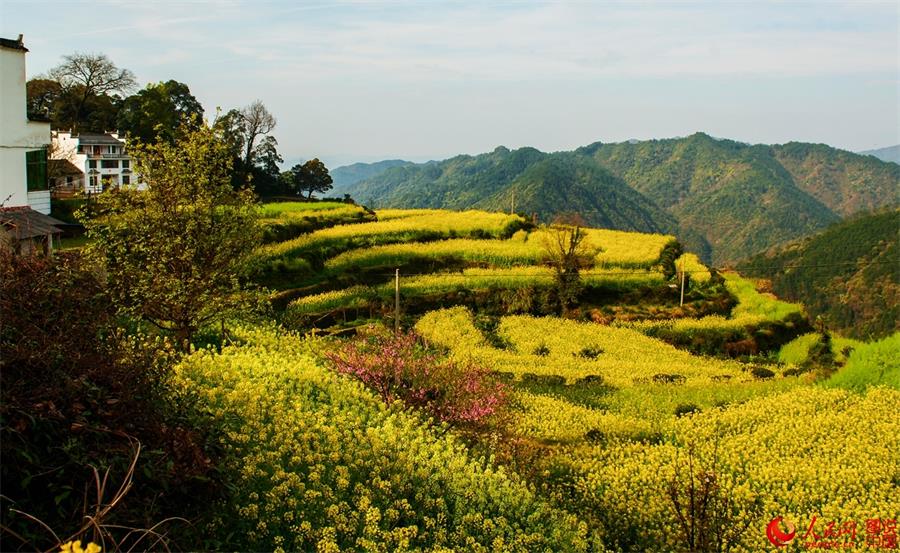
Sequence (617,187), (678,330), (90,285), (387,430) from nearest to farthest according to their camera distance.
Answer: (90,285)
(387,430)
(678,330)
(617,187)

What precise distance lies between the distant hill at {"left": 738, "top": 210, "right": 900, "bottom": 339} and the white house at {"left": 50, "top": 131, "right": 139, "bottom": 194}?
38587mm

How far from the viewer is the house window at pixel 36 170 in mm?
20312

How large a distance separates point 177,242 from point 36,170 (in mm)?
10234

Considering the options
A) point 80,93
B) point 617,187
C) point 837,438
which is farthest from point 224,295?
point 617,187

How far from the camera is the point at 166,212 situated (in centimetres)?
1348

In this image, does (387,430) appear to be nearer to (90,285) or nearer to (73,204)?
(90,285)

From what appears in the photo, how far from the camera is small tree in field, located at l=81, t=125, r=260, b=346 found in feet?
43.4

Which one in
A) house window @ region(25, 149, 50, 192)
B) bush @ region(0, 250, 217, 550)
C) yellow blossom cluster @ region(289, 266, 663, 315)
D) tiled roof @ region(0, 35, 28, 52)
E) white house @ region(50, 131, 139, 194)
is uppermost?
tiled roof @ region(0, 35, 28, 52)

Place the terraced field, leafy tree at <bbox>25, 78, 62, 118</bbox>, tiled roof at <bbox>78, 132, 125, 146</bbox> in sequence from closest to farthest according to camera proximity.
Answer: the terraced field < leafy tree at <bbox>25, 78, 62, 118</bbox> < tiled roof at <bbox>78, 132, 125, 146</bbox>

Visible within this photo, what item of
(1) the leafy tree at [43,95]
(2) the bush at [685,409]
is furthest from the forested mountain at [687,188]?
(2) the bush at [685,409]

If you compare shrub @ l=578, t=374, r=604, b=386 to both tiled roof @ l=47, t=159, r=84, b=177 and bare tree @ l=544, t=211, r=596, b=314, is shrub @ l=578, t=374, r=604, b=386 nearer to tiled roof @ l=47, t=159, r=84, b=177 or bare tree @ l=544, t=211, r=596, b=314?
bare tree @ l=544, t=211, r=596, b=314

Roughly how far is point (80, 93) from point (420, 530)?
38.3m

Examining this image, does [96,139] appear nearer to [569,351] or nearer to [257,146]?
[257,146]

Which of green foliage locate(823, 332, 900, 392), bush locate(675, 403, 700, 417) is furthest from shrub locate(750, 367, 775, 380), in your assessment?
bush locate(675, 403, 700, 417)
